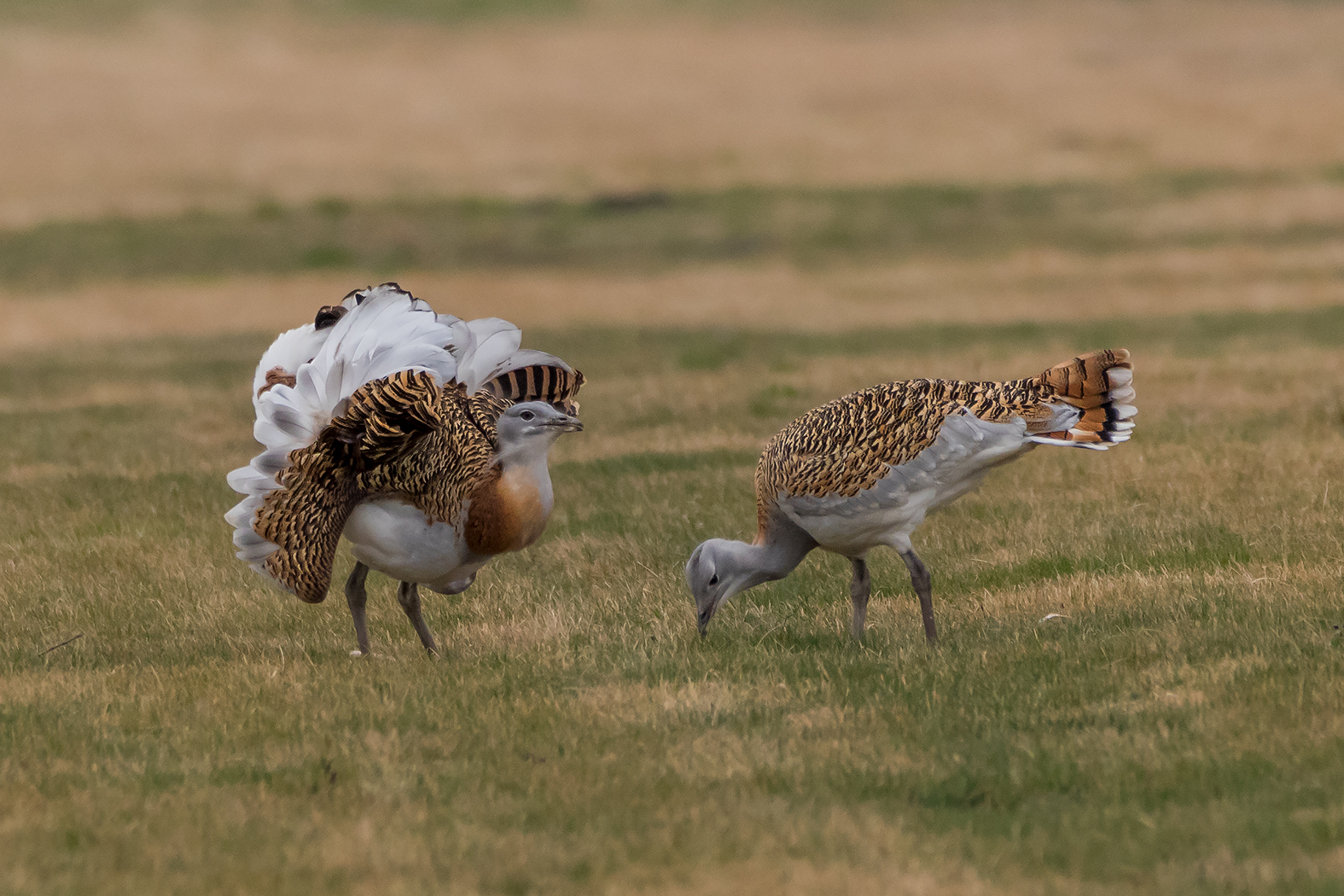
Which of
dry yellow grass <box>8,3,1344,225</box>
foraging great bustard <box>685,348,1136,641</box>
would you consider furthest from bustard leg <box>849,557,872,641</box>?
dry yellow grass <box>8,3,1344,225</box>

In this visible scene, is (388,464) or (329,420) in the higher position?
(329,420)

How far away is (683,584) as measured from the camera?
9180 millimetres

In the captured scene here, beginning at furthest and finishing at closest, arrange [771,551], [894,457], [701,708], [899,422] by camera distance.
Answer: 1. [771,551]
2. [899,422]
3. [894,457]
4. [701,708]

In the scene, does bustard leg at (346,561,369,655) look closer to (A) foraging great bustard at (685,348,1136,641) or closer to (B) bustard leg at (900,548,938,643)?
(A) foraging great bustard at (685,348,1136,641)

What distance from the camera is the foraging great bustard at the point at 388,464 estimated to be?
289 inches

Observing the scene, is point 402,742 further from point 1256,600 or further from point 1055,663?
point 1256,600

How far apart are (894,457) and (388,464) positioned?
2.31 metres

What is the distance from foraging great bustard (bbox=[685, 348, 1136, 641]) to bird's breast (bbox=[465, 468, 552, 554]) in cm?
91

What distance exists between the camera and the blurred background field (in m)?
5.41

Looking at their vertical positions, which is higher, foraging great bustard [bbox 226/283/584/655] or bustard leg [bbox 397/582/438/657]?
foraging great bustard [bbox 226/283/584/655]

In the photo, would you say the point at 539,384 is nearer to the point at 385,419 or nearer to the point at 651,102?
the point at 385,419

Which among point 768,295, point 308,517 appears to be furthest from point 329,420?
point 768,295

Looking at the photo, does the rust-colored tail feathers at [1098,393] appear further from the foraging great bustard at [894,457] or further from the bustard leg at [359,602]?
the bustard leg at [359,602]

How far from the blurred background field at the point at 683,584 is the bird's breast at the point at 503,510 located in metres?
0.62
